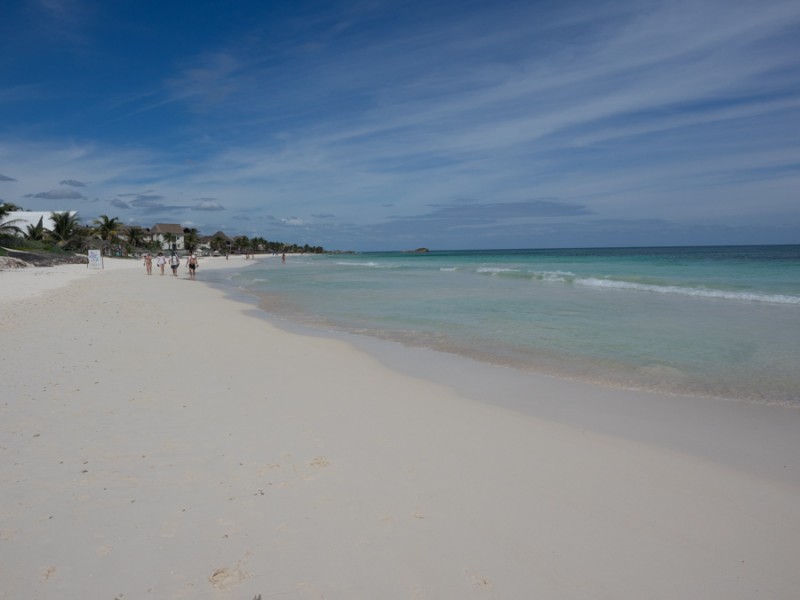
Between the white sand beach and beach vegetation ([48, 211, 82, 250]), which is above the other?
beach vegetation ([48, 211, 82, 250])

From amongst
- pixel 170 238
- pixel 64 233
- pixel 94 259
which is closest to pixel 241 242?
pixel 170 238

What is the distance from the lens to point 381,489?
3812 millimetres

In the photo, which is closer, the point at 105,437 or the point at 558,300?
the point at 105,437

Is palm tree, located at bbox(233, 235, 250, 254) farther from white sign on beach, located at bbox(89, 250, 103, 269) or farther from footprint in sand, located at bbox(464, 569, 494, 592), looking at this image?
footprint in sand, located at bbox(464, 569, 494, 592)

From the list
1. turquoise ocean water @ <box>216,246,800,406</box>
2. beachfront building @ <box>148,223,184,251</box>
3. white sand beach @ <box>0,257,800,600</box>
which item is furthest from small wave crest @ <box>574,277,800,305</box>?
beachfront building @ <box>148,223,184,251</box>

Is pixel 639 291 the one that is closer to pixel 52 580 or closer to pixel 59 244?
pixel 52 580

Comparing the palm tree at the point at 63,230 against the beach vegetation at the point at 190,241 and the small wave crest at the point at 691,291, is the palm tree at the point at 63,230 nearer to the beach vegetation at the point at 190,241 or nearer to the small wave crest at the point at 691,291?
the beach vegetation at the point at 190,241

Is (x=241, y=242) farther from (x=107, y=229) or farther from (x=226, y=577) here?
(x=226, y=577)

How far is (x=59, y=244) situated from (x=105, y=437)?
59674mm

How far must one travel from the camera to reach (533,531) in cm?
329

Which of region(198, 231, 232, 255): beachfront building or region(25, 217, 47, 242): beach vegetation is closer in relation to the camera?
region(25, 217, 47, 242): beach vegetation

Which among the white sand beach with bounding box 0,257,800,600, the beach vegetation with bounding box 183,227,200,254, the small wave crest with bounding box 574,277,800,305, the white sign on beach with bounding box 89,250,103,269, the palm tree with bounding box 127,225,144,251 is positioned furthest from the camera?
the beach vegetation with bounding box 183,227,200,254

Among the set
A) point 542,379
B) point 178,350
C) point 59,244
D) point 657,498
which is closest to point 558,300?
point 542,379

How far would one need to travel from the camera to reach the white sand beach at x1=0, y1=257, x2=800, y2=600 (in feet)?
9.28
